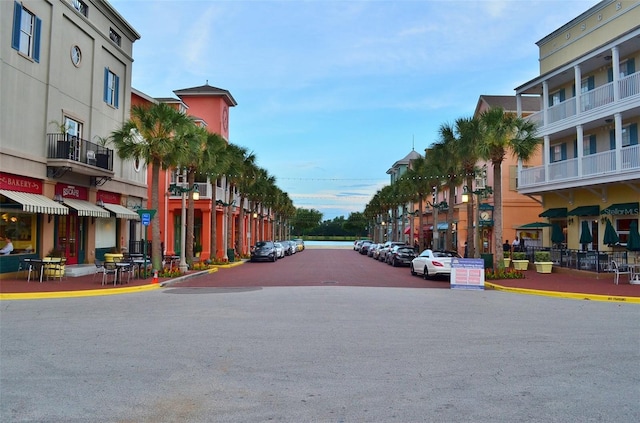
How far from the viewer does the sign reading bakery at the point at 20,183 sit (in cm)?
1845

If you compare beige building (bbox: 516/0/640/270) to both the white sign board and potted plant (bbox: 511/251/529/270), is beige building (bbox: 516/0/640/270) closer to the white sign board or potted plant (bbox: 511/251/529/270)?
potted plant (bbox: 511/251/529/270)

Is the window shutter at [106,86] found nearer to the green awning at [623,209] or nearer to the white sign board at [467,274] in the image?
the white sign board at [467,274]

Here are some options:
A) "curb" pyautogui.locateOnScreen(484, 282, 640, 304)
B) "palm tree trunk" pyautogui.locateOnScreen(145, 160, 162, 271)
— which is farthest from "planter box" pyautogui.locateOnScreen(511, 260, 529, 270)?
"palm tree trunk" pyautogui.locateOnScreen(145, 160, 162, 271)

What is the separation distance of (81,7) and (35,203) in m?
11.0

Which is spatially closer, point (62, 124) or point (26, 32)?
point (26, 32)

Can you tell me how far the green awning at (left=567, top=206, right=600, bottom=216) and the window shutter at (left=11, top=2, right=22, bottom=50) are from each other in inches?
1054

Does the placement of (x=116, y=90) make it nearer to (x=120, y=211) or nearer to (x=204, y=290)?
(x=120, y=211)

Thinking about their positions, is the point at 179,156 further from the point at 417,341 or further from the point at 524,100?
the point at 524,100

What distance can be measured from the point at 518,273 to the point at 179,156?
1594 cm

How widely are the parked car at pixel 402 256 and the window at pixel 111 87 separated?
19.6m

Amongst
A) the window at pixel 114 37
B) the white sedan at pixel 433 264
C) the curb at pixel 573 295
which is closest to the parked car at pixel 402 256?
the white sedan at pixel 433 264

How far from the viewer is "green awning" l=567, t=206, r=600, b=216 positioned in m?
25.8

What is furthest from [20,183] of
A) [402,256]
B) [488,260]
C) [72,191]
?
[402,256]

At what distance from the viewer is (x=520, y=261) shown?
27.6 m
